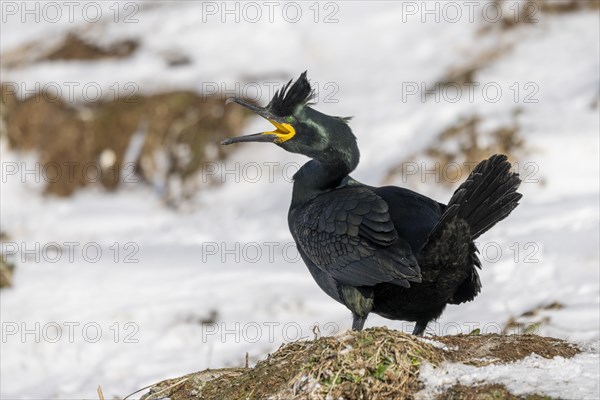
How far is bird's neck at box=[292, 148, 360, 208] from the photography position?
5.88 m

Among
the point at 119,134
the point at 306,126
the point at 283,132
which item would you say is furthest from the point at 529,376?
the point at 119,134

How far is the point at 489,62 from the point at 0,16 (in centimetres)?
1001

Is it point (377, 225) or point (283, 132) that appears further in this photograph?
point (283, 132)

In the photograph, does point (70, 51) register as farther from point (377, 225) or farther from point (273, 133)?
point (377, 225)

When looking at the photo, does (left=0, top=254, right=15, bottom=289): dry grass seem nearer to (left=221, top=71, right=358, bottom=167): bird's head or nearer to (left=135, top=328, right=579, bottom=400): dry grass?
(left=221, top=71, right=358, bottom=167): bird's head

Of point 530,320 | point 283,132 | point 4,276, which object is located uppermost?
point 283,132

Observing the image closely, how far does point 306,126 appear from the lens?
5859 mm

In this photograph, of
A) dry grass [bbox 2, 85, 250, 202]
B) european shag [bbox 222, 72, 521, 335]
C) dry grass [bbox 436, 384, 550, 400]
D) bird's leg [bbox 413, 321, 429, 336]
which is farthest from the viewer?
dry grass [bbox 2, 85, 250, 202]

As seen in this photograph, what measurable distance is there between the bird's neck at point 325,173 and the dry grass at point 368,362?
175 centimetres

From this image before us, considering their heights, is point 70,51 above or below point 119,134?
above

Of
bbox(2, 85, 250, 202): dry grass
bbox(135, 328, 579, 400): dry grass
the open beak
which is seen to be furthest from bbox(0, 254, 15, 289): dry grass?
bbox(135, 328, 579, 400): dry grass

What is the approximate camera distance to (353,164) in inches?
233

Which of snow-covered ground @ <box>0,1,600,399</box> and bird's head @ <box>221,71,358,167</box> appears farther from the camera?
snow-covered ground @ <box>0,1,600,399</box>

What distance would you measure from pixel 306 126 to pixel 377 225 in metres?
0.98
